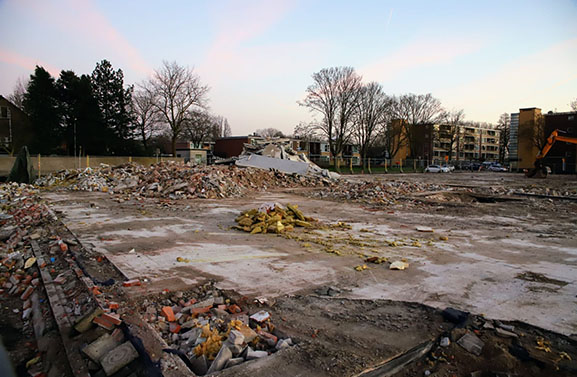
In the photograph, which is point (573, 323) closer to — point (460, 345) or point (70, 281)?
point (460, 345)

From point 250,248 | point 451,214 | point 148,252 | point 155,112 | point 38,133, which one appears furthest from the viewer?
point 155,112

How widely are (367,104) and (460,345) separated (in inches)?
1832

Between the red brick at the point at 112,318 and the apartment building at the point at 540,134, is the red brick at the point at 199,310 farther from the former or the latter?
the apartment building at the point at 540,134

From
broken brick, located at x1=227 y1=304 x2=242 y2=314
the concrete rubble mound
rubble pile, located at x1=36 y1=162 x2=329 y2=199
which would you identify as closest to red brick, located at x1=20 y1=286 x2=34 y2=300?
broken brick, located at x1=227 y1=304 x2=242 y2=314

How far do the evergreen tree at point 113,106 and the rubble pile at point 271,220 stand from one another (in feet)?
108

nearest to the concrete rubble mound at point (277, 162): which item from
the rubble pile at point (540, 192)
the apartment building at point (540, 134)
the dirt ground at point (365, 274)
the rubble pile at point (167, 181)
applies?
the rubble pile at point (167, 181)

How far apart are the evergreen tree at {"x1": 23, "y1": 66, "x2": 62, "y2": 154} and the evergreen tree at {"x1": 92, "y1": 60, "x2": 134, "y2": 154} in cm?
425

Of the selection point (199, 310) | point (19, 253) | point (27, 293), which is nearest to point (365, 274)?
point (199, 310)

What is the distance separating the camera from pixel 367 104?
154 ft

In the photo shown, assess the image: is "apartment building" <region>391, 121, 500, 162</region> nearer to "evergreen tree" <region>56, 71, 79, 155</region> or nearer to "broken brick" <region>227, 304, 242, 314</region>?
"evergreen tree" <region>56, 71, 79, 155</region>

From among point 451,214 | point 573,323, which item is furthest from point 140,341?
point 451,214

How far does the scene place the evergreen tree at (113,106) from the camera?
120ft

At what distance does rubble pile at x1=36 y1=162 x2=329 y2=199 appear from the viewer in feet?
51.0

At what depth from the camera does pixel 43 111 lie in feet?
106
